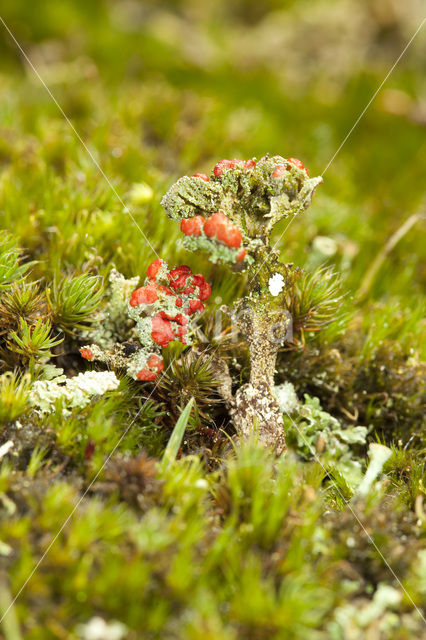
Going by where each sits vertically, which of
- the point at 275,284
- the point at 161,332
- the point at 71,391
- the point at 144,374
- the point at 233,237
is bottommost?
the point at 71,391

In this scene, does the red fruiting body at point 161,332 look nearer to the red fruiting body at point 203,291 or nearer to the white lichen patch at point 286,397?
the red fruiting body at point 203,291

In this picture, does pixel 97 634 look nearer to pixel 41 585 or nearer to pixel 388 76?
pixel 41 585

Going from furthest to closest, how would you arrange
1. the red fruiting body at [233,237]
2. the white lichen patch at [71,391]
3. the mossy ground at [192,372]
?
the white lichen patch at [71,391], the red fruiting body at [233,237], the mossy ground at [192,372]

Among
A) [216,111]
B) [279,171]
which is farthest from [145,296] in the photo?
[216,111]

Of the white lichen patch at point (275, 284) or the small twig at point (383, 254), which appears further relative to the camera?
the small twig at point (383, 254)

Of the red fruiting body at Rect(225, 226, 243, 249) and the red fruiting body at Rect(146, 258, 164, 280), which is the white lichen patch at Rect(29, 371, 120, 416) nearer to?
the red fruiting body at Rect(146, 258, 164, 280)

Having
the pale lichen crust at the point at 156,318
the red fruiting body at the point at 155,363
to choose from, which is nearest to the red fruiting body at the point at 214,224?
the pale lichen crust at the point at 156,318

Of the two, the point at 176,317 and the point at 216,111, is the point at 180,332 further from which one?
the point at 216,111
